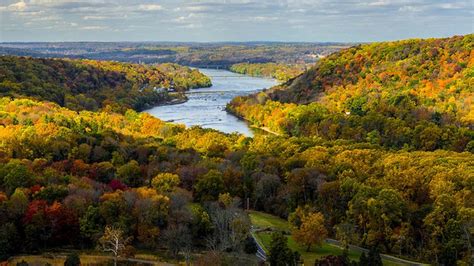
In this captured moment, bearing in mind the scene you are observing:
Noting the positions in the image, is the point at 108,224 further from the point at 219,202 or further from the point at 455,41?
the point at 455,41

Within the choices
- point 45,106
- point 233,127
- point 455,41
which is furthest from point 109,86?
point 455,41

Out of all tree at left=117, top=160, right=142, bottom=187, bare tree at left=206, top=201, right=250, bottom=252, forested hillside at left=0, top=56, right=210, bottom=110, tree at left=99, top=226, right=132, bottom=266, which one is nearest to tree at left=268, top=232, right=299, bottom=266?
bare tree at left=206, top=201, right=250, bottom=252

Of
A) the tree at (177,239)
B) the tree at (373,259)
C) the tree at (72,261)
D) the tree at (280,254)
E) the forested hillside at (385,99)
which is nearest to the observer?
the tree at (72,261)

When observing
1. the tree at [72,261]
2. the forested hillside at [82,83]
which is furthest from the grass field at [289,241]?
the forested hillside at [82,83]

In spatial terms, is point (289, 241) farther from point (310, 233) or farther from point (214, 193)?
point (214, 193)

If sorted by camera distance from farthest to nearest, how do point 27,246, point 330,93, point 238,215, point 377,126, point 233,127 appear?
point 330,93
point 233,127
point 377,126
point 238,215
point 27,246

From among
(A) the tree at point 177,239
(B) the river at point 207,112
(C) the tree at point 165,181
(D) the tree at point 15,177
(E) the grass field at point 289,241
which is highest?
(D) the tree at point 15,177

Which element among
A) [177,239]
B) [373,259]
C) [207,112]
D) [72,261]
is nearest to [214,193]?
[177,239]

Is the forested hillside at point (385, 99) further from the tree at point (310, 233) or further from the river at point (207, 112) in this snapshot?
the tree at point (310, 233)
